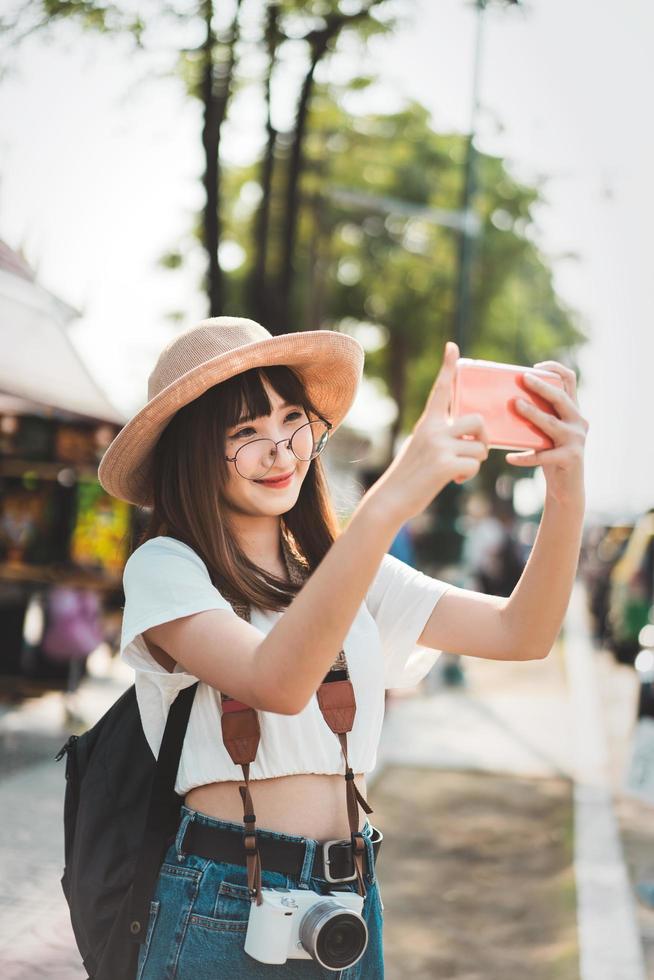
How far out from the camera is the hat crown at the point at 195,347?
2107 millimetres

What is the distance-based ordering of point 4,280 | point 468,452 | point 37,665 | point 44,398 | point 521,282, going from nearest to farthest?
1. point 468,452
2. point 4,280
3. point 44,398
4. point 37,665
5. point 521,282

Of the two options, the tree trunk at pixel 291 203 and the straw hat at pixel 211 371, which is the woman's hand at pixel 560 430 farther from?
the tree trunk at pixel 291 203

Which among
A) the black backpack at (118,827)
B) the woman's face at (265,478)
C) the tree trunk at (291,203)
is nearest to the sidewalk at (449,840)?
the black backpack at (118,827)

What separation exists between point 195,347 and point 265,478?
0.29 m

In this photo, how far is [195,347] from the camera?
212 centimetres

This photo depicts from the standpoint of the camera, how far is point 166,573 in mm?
1877

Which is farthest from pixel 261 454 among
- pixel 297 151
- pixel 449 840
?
pixel 297 151

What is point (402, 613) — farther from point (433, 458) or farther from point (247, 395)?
point (433, 458)

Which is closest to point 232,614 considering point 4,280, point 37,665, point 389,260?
point 4,280

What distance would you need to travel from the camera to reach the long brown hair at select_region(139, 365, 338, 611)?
2027 mm

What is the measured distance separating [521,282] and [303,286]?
5060 millimetres

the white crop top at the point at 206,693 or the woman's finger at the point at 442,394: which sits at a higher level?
the woman's finger at the point at 442,394

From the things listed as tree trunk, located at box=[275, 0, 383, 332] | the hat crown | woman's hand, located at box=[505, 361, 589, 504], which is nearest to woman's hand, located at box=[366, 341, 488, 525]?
woman's hand, located at box=[505, 361, 589, 504]

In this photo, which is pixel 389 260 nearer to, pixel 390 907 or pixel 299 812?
pixel 390 907
